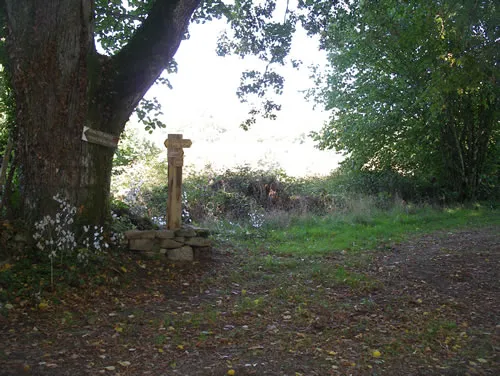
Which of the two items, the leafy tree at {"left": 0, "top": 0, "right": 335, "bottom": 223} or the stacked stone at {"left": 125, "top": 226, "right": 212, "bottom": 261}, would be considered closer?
the leafy tree at {"left": 0, "top": 0, "right": 335, "bottom": 223}

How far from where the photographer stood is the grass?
31.2 ft

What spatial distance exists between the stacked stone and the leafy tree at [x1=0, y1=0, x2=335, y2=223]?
655mm

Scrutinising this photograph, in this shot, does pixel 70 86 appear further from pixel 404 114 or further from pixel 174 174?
pixel 404 114

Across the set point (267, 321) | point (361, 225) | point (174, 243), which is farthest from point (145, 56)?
point (361, 225)

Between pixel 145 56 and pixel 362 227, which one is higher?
pixel 145 56

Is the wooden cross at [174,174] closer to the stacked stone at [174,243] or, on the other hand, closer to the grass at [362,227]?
the stacked stone at [174,243]

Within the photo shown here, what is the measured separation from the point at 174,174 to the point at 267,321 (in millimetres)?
3002

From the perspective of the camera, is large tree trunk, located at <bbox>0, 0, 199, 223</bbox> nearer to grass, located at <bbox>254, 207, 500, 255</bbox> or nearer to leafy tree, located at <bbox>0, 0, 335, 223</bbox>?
leafy tree, located at <bbox>0, 0, 335, 223</bbox>

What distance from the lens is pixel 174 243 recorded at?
7445 millimetres

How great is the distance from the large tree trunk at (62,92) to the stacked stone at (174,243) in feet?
2.35

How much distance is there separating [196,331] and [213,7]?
6785mm

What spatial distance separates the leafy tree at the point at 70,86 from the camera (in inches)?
239

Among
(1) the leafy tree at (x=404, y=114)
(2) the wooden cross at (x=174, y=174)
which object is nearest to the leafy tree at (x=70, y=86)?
(2) the wooden cross at (x=174, y=174)

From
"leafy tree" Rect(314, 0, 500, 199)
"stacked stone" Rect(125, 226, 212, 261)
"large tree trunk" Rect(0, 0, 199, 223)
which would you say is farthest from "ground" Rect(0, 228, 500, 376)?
"leafy tree" Rect(314, 0, 500, 199)
